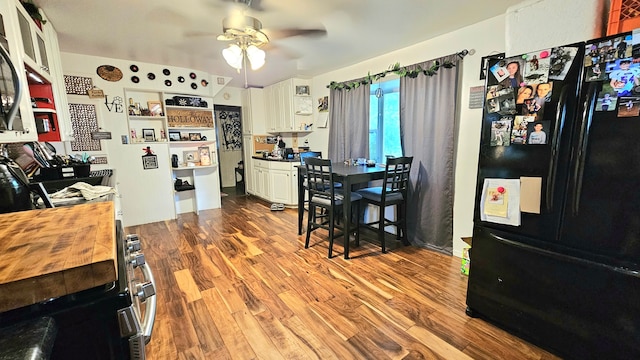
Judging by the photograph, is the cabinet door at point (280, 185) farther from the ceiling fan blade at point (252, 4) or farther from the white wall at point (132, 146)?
the ceiling fan blade at point (252, 4)

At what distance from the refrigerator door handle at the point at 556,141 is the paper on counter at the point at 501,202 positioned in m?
0.15

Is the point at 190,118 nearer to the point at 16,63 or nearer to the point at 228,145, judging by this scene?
the point at 228,145

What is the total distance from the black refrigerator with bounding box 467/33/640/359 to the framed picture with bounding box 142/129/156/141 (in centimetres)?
421

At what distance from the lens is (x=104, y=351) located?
1.97ft

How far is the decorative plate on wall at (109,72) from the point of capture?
350 centimetres

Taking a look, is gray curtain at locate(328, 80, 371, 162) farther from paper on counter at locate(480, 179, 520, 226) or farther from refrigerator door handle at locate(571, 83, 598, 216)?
refrigerator door handle at locate(571, 83, 598, 216)

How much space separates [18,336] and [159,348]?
1.48 metres

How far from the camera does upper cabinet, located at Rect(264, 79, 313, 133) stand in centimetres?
460

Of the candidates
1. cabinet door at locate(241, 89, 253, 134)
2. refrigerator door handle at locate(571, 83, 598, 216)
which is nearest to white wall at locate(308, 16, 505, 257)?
refrigerator door handle at locate(571, 83, 598, 216)

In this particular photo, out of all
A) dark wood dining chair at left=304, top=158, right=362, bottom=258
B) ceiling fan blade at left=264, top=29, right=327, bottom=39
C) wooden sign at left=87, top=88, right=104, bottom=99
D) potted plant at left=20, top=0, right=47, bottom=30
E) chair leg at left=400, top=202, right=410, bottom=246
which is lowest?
chair leg at left=400, top=202, right=410, bottom=246

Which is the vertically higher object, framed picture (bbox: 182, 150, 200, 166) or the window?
the window

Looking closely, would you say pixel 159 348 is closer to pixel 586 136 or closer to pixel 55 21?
pixel 586 136

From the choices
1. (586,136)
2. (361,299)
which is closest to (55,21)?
(361,299)

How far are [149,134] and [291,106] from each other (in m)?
2.20
